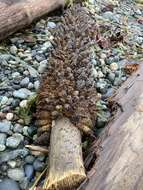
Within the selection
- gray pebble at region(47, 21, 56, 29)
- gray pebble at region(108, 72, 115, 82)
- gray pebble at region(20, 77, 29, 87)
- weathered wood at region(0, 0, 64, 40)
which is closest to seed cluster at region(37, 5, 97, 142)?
gray pebble at region(20, 77, 29, 87)

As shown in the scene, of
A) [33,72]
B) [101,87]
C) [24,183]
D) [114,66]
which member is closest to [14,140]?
[24,183]

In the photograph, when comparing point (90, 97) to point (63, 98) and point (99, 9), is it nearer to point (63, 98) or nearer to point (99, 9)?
point (63, 98)

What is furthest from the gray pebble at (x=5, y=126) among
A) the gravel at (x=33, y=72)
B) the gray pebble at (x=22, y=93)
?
the gray pebble at (x=22, y=93)

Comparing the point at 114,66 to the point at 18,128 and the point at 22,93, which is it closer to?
the point at 22,93

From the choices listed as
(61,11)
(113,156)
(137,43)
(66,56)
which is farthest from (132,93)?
(61,11)

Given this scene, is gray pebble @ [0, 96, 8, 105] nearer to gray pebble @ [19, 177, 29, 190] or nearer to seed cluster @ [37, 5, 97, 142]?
seed cluster @ [37, 5, 97, 142]

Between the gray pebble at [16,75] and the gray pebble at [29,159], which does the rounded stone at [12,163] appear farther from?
the gray pebble at [16,75]
